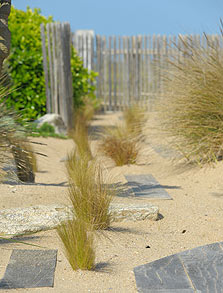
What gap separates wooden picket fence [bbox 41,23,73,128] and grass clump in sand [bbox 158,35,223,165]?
3.56 m

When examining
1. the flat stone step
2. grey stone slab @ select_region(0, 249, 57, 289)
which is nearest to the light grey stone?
the flat stone step

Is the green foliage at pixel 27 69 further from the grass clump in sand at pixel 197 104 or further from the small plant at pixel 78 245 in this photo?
the small plant at pixel 78 245

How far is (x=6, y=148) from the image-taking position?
4.28 meters

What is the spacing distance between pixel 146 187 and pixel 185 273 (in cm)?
225

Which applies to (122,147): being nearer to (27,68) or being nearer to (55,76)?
(55,76)

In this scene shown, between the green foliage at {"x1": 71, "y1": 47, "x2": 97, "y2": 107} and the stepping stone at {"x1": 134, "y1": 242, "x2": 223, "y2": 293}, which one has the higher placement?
the green foliage at {"x1": 71, "y1": 47, "x2": 97, "y2": 107}

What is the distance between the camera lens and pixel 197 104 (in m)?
5.50

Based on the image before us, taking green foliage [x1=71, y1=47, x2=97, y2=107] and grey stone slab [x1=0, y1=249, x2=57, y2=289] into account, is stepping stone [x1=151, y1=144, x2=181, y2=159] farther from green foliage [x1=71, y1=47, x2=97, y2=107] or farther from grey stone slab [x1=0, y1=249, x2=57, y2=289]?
green foliage [x1=71, y1=47, x2=97, y2=107]

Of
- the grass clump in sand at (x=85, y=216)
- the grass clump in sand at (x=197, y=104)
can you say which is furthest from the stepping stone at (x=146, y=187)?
the grass clump in sand at (x=85, y=216)

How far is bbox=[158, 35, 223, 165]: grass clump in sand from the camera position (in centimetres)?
544

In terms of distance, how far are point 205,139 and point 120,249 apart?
2.65m

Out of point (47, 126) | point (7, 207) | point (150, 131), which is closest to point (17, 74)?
point (47, 126)

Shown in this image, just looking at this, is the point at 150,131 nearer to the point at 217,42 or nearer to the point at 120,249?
the point at 217,42

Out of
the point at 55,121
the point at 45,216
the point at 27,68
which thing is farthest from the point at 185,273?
the point at 27,68
